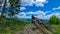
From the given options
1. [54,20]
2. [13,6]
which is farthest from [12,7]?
[54,20]

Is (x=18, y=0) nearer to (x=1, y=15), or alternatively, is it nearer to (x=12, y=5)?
(x=12, y=5)

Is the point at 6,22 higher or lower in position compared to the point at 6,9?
lower

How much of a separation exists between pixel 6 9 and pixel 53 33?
22.0 feet

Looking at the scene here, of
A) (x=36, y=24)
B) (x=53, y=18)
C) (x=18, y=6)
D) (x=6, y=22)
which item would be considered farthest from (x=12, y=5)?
(x=36, y=24)

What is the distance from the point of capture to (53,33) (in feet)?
23.1

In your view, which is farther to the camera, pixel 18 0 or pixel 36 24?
pixel 18 0

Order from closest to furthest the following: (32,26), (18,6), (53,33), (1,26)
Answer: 1. (32,26)
2. (53,33)
3. (1,26)
4. (18,6)

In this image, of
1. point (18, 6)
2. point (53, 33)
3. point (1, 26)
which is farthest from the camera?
point (18, 6)

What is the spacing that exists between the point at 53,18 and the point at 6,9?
146 inches

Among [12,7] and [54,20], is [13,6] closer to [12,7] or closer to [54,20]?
[12,7]

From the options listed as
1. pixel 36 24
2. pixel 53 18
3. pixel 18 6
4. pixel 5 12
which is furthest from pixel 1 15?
pixel 36 24

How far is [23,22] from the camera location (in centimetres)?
1159

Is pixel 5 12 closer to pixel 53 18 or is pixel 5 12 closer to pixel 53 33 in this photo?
pixel 53 18

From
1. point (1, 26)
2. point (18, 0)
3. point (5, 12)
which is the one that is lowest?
point (1, 26)
